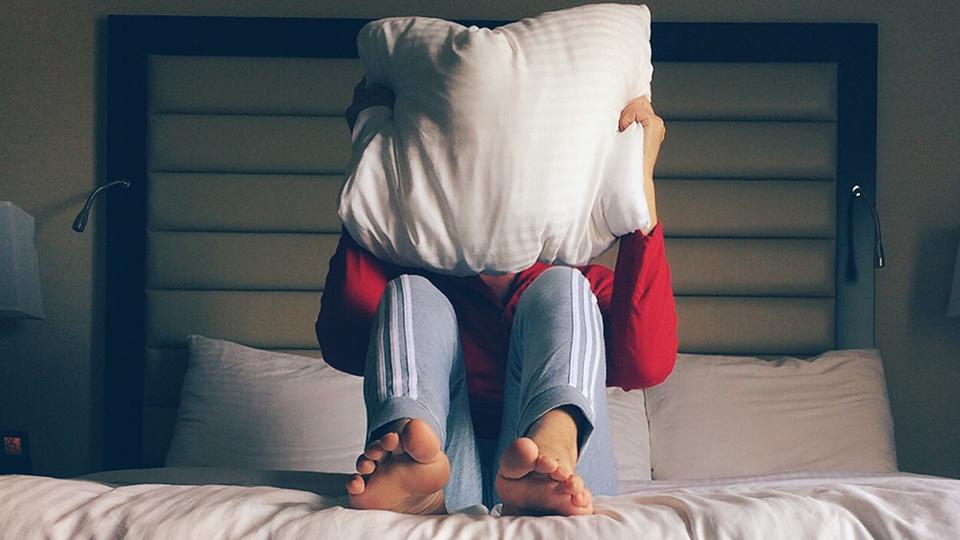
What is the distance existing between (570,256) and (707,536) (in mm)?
634

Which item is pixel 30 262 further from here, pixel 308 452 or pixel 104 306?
pixel 308 452

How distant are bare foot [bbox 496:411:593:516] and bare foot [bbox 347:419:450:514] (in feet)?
0.27

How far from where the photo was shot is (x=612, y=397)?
263cm

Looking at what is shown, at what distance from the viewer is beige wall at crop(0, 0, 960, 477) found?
3.02 meters

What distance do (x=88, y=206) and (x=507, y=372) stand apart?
1.75m

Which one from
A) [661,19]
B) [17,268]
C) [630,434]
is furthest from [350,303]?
[661,19]

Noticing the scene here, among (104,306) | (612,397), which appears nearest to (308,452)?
(612,397)

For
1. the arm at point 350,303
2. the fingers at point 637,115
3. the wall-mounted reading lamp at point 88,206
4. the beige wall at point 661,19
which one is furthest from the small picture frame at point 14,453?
the fingers at point 637,115

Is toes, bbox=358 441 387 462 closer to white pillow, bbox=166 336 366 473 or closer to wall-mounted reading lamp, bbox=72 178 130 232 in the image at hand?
white pillow, bbox=166 336 366 473

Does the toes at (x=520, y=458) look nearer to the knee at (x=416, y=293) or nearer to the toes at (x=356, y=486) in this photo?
the toes at (x=356, y=486)

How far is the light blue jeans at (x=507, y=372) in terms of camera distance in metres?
1.26

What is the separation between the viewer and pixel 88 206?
112 inches

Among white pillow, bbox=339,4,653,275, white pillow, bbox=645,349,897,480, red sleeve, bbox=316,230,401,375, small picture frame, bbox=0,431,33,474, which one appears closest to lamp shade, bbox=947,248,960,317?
white pillow, bbox=645,349,897,480

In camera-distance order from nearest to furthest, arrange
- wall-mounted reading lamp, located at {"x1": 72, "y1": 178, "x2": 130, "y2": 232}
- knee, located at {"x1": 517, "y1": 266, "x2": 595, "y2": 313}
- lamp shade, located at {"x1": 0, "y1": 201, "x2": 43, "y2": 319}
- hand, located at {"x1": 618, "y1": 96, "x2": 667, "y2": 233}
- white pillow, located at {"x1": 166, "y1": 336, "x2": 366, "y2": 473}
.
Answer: knee, located at {"x1": 517, "y1": 266, "x2": 595, "y2": 313}, hand, located at {"x1": 618, "y1": 96, "x2": 667, "y2": 233}, white pillow, located at {"x1": 166, "y1": 336, "x2": 366, "y2": 473}, lamp shade, located at {"x1": 0, "y1": 201, "x2": 43, "y2": 319}, wall-mounted reading lamp, located at {"x1": 72, "y1": 178, "x2": 130, "y2": 232}
